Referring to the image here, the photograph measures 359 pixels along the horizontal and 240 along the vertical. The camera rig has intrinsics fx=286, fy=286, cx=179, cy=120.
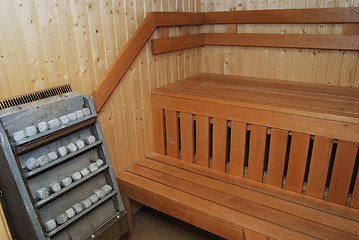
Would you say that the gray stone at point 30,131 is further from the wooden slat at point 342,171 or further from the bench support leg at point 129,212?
the wooden slat at point 342,171

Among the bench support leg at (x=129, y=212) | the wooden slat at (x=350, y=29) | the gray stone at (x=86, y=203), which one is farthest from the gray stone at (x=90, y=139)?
the wooden slat at (x=350, y=29)

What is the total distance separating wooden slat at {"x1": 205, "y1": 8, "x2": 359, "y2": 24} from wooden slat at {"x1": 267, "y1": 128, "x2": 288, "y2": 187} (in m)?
1.26

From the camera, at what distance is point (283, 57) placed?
9.59 ft

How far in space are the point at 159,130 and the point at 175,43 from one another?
86 cm

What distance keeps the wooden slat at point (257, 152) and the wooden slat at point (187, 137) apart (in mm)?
536

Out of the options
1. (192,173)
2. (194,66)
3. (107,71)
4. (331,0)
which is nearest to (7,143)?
(107,71)

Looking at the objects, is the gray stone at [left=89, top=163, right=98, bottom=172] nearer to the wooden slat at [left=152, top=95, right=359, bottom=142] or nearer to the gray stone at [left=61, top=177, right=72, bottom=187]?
the gray stone at [left=61, top=177, right=72, bottom=187]

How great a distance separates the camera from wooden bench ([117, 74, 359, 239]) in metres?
1.82

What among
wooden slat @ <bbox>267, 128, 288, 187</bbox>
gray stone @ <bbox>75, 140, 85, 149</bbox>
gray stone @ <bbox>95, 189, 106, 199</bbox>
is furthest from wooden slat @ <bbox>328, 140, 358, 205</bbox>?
gray stone @ <bbox>75, 140, 85, 149</bbox>

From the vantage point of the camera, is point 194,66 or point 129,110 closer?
point 129,110

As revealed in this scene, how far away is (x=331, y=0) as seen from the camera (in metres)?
2.59

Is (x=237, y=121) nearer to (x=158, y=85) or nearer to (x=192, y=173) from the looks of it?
(x=192, y=173)

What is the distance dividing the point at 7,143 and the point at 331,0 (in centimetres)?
279

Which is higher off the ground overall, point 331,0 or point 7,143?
point 331,0
